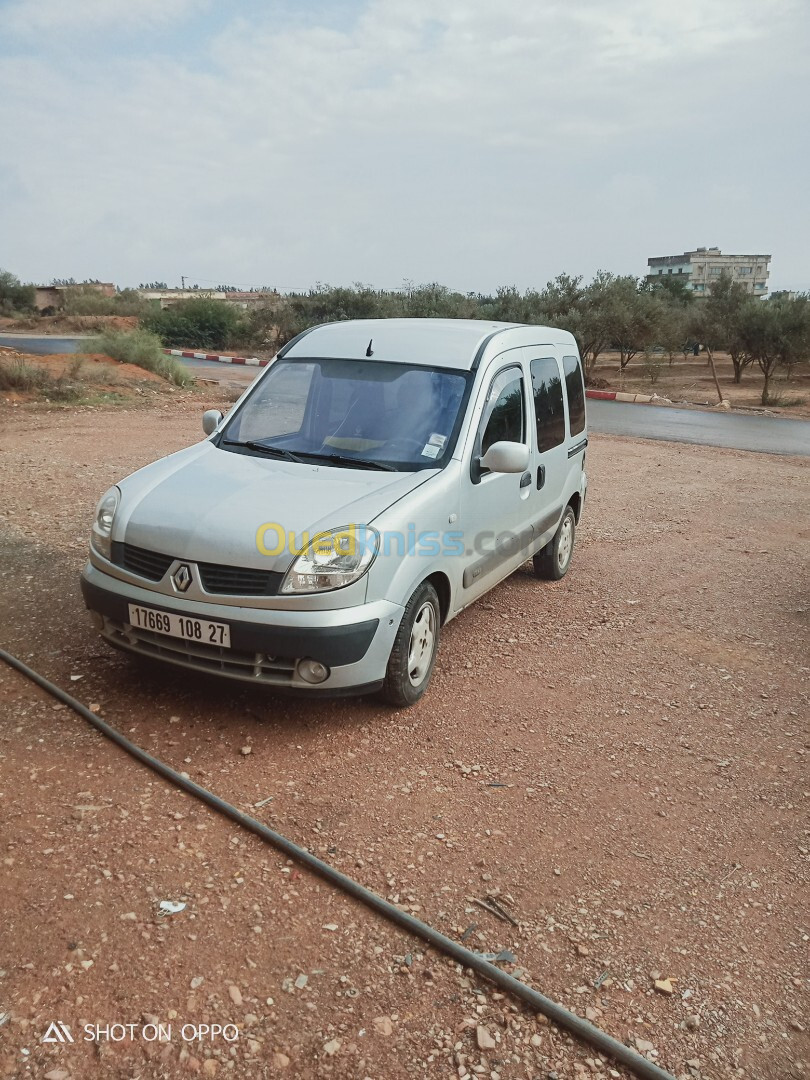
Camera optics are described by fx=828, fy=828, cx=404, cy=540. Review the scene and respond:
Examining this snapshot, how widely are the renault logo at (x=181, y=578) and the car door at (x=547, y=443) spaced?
2641 millimetres

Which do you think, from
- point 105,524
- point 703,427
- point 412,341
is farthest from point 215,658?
point 703,427

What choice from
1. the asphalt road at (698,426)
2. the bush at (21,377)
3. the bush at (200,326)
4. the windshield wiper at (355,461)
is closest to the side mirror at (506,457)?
the windshield wiper at (355,461)

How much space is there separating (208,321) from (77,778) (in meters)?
43.2

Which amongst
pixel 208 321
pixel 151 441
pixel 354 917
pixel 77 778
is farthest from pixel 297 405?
pixel 208 321

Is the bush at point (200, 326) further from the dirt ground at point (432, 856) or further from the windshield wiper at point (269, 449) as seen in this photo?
the windshield wiper at point (269, 449)

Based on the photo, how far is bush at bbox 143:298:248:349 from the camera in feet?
141

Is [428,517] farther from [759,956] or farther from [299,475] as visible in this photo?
[759,956]

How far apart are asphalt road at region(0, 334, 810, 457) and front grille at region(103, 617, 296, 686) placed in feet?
46.0

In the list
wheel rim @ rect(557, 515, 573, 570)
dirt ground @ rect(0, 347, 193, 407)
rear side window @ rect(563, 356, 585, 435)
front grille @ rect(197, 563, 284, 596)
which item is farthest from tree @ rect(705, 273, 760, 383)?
front grille @ rect(197, 563, 284, 596)

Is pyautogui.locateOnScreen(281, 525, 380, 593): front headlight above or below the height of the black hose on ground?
above

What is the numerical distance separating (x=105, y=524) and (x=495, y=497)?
7.36 feet

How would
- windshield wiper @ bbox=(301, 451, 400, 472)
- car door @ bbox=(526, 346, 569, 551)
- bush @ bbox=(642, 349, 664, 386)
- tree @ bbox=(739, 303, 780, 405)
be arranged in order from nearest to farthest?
windshield wiper @ bbox=(301, 451, 400, 472)
car door @ bbox=(526, 346, 569, 551)
tree @ bbox=(739, 303, 780, 405)
bush @ bbox=(642, 349, 664, 386)

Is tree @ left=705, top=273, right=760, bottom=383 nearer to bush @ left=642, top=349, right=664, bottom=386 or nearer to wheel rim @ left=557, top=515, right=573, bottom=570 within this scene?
bush @ left=642, top=349, right=664, bottom=386

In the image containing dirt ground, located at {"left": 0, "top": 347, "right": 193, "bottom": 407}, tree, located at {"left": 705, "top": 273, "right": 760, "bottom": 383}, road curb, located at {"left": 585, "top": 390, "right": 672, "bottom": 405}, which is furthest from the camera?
tree, located at {"left": 705, "top": 273, "right": 760, "bottom": 383}
